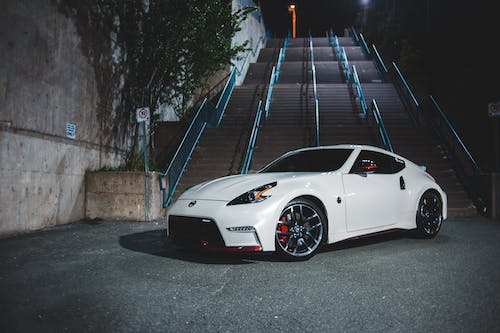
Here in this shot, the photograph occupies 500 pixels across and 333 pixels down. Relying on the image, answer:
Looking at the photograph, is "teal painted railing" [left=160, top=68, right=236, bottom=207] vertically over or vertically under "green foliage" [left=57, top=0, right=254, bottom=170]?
under

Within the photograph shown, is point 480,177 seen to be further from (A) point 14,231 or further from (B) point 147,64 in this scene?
(A) point 14,231

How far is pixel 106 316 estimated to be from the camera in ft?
10.8

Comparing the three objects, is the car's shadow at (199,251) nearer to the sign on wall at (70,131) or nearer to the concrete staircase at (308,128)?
the sign on wall at (70,131)

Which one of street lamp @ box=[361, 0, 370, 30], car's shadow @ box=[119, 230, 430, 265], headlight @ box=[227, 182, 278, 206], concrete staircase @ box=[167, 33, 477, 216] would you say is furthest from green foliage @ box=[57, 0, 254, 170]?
street lamp @ box=[361, 0, 370, 30]

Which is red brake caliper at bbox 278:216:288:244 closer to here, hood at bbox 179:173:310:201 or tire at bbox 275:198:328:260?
tire at bbox 275:198:328:260

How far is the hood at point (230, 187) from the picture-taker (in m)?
5.13

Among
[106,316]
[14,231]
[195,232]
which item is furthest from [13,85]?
[106,316]

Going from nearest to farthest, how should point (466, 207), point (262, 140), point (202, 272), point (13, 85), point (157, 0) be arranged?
point (202, 272) → point (13, 85) → point (466, 207) → point (157, 0) → point (262, 140)

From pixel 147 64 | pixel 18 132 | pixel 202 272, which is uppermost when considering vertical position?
pixel 147 64

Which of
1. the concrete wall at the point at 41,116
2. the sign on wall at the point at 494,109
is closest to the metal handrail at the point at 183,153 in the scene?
the concrete wall at the point at 41,116

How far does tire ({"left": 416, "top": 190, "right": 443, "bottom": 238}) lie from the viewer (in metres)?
6.66

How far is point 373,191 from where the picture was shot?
19.4 feet

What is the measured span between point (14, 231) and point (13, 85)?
2.51m

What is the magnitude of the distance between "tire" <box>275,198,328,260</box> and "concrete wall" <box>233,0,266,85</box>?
1509cm
